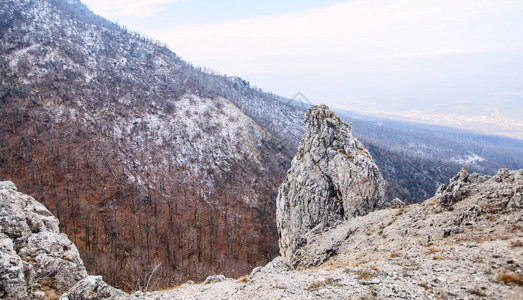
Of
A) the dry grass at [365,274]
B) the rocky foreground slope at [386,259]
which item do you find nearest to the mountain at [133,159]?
the rocky foreground slope at [386,259]

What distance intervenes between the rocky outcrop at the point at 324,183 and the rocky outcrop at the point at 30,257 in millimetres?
21073

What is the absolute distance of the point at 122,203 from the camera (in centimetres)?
7875

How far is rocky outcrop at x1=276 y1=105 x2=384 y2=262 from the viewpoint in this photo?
31781mm

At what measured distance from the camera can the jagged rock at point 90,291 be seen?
13.1 m

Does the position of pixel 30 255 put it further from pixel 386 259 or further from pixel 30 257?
pixel 386 259

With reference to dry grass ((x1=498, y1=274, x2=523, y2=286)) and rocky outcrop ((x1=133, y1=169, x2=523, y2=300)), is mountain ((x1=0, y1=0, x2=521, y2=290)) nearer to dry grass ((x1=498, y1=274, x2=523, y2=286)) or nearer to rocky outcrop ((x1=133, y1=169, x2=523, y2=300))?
rocky outcrop ((x1=133, y1=169, x2=523, y2=300))

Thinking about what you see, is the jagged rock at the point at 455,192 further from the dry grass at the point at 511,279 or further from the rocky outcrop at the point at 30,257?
the rocky outcrop at the point at 30,257

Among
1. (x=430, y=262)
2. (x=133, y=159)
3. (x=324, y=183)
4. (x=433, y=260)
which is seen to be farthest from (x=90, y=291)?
(x=133, y=159)

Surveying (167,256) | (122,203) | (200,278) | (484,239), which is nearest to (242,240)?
(167,256)

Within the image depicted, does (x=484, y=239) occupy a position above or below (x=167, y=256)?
above

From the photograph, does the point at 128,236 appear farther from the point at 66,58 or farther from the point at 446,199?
the point at 66,58

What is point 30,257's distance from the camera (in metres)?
16.8

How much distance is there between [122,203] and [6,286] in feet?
239

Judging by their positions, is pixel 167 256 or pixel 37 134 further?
pixel 37 134
